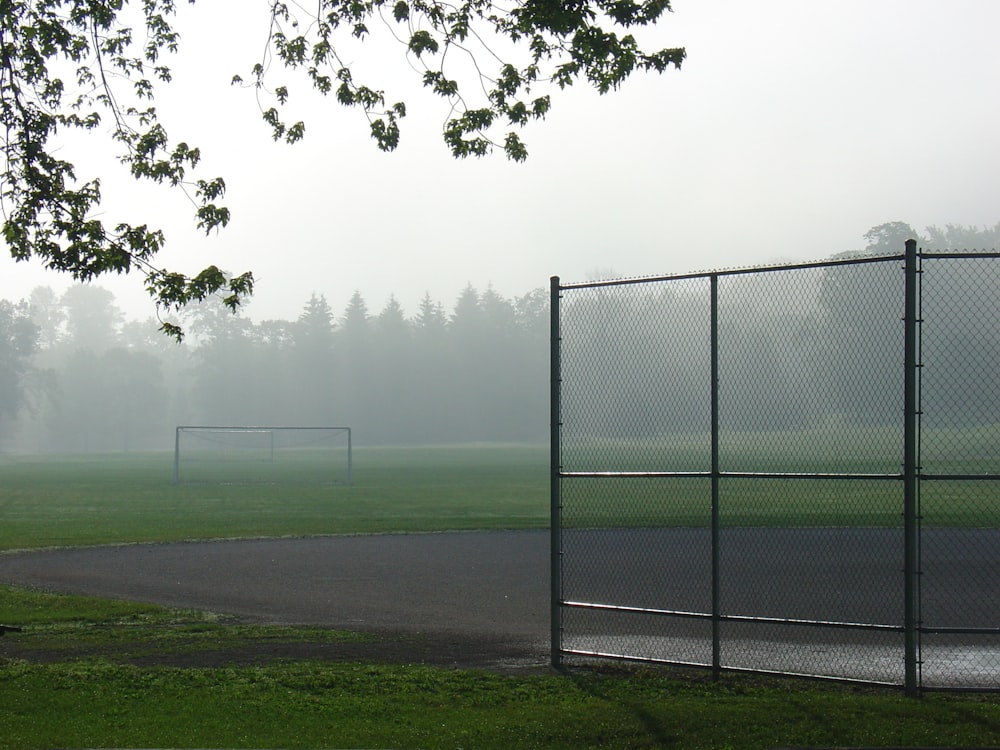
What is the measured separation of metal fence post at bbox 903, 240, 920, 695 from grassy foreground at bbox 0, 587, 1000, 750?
0.44 metres

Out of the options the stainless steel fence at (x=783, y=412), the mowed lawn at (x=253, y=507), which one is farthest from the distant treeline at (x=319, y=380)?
the stainless steel fence at (x=783, y=412)

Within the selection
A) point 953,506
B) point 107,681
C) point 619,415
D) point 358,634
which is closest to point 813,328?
point 619,415

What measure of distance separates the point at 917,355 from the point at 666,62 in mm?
5907

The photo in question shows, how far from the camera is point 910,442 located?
805 cm

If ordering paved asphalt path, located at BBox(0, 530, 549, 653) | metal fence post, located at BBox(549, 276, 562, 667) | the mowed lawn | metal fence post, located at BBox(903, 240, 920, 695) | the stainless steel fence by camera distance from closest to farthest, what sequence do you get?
1. metal fence post, located at BBox(903, 240, 920, 695)
2. the stainless steel fence
3. metal fence post, located at BBox(549, 276, 562, 667)
4. paved asphalt path, located at BBox(0, 530, 549, 653)
5. the mowed lawn

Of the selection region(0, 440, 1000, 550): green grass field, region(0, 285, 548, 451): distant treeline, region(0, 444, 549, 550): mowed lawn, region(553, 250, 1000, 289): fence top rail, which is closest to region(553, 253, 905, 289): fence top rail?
region(553, 250, 1000, 289): fence top rail

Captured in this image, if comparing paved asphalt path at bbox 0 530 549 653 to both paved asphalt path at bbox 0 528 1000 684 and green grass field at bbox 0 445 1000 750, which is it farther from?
green grass field at bbox 0 445 1000 750

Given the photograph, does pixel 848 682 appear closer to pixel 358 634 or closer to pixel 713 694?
pixel 713 694

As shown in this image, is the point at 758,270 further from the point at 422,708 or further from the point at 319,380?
the point at 319,380

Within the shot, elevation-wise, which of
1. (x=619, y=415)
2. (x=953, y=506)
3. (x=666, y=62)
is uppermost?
(x=666, y=62)

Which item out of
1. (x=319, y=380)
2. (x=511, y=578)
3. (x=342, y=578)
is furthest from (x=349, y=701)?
(x=319, y=380)

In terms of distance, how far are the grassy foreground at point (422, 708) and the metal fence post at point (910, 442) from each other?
0.44 m

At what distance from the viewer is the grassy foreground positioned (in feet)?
23.4

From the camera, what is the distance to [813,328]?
9.66 meters
